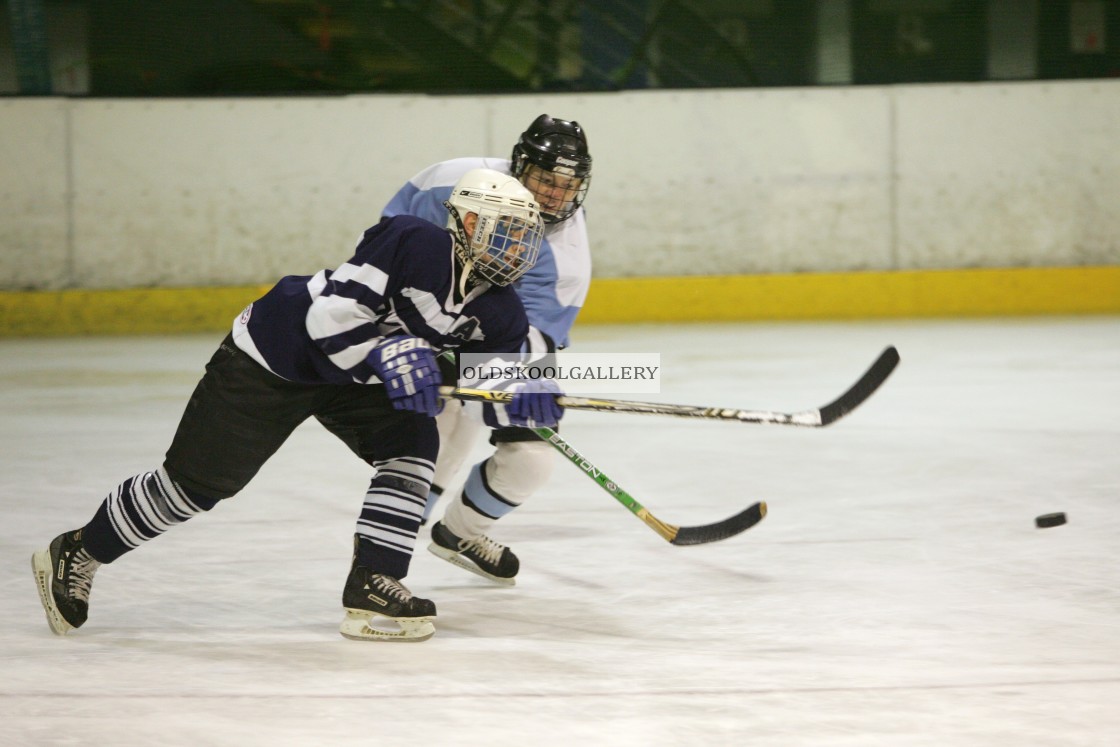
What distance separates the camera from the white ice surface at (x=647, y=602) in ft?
6.82

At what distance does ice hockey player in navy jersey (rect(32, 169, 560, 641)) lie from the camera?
2.46m

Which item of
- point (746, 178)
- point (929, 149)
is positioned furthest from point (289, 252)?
point (929, 149)

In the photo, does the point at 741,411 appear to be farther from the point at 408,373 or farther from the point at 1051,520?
the point at 1051,520

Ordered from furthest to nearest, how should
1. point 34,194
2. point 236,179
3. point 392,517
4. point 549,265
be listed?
1. point 236,179
2. point 34,194
3. point 549,265
4. point 392,517

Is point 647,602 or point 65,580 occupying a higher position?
point 65,580

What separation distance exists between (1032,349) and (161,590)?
191 inches

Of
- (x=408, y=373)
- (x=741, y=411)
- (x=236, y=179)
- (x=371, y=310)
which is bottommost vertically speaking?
(x=741, y=411)

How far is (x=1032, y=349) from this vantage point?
22.0 ft

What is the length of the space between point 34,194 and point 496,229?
234 inches

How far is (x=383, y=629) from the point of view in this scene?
2553 millimetres

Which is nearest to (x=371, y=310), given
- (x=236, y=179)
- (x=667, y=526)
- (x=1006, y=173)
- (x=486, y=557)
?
(x=486, y=557)

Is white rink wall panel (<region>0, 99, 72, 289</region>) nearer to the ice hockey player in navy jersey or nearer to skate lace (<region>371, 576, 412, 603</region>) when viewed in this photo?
the ice hockey player in navy jersey

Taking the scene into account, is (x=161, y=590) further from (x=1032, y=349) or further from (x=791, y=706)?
(x=1032, y=349)

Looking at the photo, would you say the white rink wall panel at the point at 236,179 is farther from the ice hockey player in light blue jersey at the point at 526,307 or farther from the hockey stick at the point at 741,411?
the hockey stick at the point at 741,411
